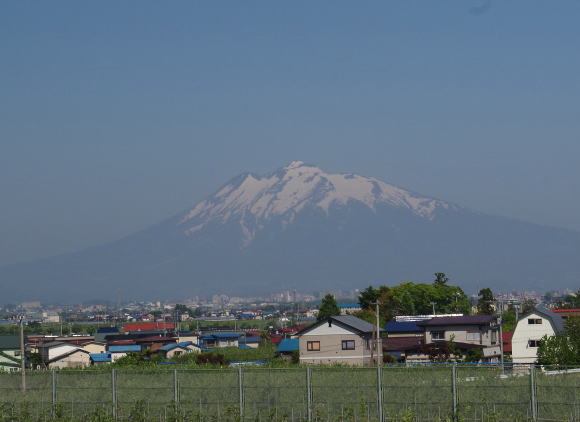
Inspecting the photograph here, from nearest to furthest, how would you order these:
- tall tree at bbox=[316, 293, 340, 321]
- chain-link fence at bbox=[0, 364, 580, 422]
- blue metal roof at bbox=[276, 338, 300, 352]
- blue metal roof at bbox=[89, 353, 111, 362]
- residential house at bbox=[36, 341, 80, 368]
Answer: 1. chain-link fence at bbox=[0, 364, 580, 422]
2. blue metal roof at bbox=[276, 338, 300, 352]
3. residential house at bbox=[36, 341, 80, 368]
4. blue metal roof at bbox=[89, 353, 111, 362]
5. tall tree at bbox=[316, 293, 340, 321]

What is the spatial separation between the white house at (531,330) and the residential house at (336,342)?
7537mm

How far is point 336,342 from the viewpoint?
53.6m

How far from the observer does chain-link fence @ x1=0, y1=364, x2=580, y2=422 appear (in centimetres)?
2214

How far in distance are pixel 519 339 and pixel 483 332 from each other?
344 cm

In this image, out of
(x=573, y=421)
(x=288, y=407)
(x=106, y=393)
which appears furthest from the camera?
(x=106, y=393)

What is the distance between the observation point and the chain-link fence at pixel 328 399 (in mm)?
22141

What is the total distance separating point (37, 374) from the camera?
30312mm

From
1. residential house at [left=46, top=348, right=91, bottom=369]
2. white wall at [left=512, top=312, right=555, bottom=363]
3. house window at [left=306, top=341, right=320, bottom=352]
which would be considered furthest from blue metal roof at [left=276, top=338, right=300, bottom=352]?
white wall at [left=512, top=312, right=555, bottom=363]

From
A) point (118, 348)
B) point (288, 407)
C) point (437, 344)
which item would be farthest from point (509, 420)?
point (118, 348)

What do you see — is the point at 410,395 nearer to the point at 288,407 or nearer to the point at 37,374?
the point at 288,407

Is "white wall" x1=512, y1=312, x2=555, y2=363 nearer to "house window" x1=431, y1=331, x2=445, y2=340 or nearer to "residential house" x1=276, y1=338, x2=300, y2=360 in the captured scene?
"house window" x1=431, y1=331, x2=445, y2=340

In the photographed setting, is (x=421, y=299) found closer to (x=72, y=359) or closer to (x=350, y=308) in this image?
(x=72, y=359)

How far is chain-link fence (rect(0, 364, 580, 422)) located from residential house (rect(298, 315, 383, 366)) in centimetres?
2384

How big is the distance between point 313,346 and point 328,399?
2921 cm
